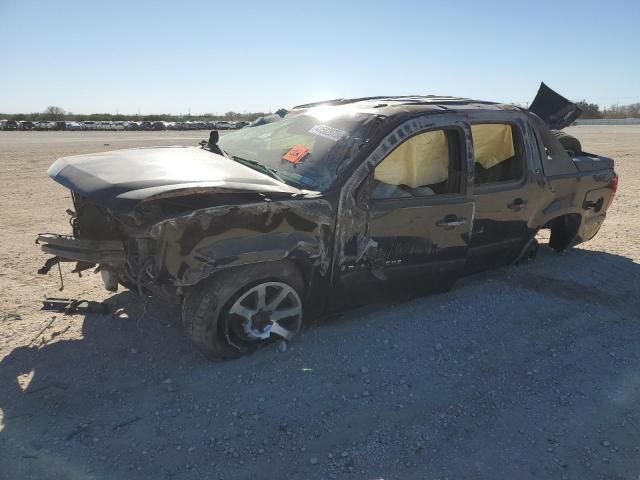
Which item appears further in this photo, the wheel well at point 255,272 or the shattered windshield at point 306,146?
the shattered windshield at point 306,146

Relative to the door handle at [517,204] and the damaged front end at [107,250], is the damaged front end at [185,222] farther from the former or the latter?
the door handle at [517,204]

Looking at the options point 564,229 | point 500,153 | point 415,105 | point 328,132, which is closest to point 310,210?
point 328,132

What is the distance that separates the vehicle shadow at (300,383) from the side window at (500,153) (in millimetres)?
1092

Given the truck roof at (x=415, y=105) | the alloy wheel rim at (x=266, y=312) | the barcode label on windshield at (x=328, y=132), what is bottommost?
the alloy wheel rim at (x=266, y=312)

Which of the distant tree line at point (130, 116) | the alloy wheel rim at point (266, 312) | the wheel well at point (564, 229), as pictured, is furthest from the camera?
the distant tree line at point (130, 116)

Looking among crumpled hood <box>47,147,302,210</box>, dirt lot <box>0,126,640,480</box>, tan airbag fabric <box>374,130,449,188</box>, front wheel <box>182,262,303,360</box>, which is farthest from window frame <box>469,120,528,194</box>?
front wheel <box>182,262,303,360</box>

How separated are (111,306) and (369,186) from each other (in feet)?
7.88

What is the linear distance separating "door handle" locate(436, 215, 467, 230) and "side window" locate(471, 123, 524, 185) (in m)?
0.65

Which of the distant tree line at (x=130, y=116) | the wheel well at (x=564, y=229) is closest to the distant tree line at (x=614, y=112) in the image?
the distant tree line at (x=130, y=116)

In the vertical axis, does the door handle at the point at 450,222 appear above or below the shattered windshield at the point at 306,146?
below

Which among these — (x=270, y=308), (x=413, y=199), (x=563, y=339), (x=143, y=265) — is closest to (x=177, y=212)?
(x=143, y=265)

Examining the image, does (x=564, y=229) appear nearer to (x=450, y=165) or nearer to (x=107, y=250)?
(x=450, y=165)

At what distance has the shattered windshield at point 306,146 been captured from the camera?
3490 mm

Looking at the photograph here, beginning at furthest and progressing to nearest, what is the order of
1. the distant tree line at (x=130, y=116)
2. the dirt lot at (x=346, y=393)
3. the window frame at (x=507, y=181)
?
1. the distant tree line at (x=130, y=116)
2. the window frame at (x=507, y=181)
3. the dirt lot at (x=346, y=393)
